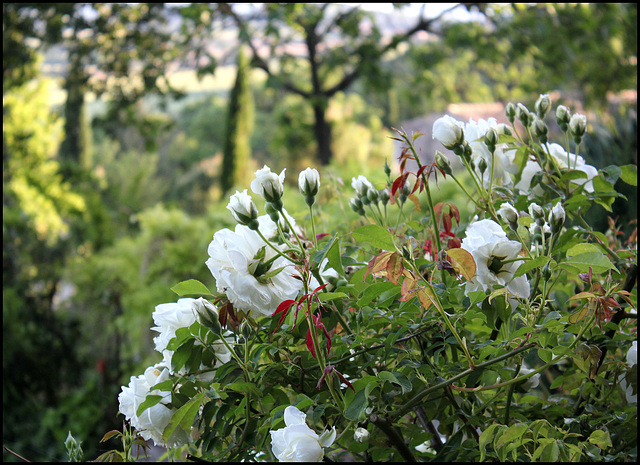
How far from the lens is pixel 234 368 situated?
1.53 feet

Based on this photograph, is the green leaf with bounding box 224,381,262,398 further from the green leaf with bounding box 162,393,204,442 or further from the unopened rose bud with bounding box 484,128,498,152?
the unopened rose bud with bounding box 484,128,498,152

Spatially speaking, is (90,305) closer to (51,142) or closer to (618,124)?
(51,142)

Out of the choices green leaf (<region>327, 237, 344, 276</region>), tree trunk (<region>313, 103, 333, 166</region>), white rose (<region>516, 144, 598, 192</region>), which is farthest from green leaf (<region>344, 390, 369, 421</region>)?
tree trunk (<region>313, 103, 333, 166</region>)

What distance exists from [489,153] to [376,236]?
0.82ft

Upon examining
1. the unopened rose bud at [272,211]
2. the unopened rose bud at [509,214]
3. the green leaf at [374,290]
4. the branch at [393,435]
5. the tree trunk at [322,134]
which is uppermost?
the unopened rose bud at [272,211]

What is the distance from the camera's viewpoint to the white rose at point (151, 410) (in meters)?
0.47

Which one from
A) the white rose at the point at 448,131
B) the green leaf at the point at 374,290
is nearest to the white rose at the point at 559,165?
the white rose at the point at 448,131

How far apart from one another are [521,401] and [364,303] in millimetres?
233

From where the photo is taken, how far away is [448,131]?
53cm

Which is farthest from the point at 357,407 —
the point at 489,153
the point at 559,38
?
the point at 559,38

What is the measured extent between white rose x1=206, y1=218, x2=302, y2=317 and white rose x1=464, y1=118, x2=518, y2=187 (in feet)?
0.88

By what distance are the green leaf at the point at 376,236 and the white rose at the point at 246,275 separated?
0.07 metres

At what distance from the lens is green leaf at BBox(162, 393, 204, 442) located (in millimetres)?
443

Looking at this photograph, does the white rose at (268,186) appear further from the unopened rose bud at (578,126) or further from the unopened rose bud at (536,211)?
the unopened rose bud at (578,126)
